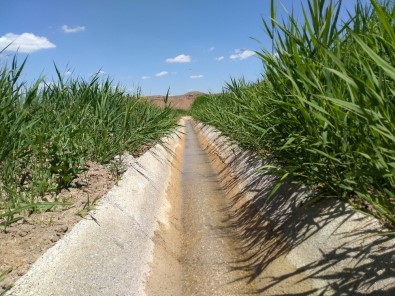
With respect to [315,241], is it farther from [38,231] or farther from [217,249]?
[38,231]

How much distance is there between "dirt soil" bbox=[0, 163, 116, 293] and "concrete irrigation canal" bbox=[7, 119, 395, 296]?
6 centimetres

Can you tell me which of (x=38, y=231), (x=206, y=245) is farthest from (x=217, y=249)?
(x=38, y=231)

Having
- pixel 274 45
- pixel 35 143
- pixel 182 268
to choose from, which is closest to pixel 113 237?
pixel 182 268

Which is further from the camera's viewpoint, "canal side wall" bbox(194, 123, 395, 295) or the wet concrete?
the wet concrete

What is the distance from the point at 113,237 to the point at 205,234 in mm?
1232

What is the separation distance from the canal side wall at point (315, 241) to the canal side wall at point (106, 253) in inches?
31.9

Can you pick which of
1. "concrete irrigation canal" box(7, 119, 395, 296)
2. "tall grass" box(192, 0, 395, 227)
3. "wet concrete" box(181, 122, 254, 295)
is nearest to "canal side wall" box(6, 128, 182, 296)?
"concrete irrigation canal" box(7, 119, 395, 296)

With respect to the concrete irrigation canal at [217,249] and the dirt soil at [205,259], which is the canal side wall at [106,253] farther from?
the dirt soil at [205,259]

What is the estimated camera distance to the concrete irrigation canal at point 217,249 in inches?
77.5

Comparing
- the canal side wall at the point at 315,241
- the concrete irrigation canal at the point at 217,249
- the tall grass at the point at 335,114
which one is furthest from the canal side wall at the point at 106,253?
the tall grass at the point at 335,114

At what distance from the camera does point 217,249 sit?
3.34 m

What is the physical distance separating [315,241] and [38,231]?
1.65m

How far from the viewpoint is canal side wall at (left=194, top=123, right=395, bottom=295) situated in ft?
6.26

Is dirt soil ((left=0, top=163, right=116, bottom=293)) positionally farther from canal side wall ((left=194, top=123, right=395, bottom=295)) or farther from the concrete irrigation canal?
canal side wall ((left=194, top=123, right=395, bottom=295))
